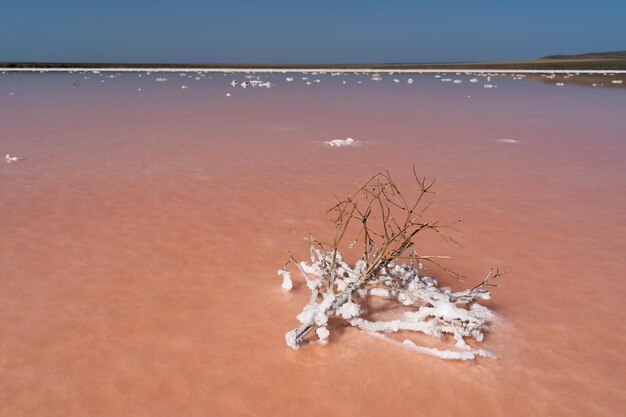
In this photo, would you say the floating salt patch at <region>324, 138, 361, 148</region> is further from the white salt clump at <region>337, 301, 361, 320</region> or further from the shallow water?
the white salt clump at <region>337, 301, 361, 320</region>

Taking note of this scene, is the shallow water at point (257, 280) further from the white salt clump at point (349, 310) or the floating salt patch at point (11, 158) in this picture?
the floating salt patch at point (11, 158)

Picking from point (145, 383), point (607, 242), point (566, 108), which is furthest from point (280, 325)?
point (566, 108)

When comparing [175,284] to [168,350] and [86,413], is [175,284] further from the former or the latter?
[86,413]

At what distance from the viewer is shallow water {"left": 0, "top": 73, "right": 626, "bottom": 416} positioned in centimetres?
292

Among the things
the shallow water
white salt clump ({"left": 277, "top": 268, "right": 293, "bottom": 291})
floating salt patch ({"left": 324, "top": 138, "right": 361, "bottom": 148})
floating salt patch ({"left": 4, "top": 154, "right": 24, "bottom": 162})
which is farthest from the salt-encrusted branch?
floating salt patch ({"left": 324, "top": 138, "right": 361, "bottom": 148})

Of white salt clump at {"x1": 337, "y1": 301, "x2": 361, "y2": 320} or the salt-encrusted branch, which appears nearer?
the salt-encrusted branch

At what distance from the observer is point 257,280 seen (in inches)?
171

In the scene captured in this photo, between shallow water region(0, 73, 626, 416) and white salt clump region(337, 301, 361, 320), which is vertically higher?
white salt clump region(337, 301, 361, 320)

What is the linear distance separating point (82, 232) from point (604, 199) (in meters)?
6.67

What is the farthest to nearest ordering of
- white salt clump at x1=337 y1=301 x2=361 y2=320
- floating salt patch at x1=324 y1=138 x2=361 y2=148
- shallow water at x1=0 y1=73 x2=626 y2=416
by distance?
floating salt patch at x1=324 y1=138 x2=361 y2=148
white salt clump at x1=337 y1=301 x2=361 y2=320
shallow water at x1=0 y1=73 x2=626 y2=416

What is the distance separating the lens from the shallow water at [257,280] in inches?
115

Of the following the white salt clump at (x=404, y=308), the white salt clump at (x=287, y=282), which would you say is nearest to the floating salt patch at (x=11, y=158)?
the white salt clump at (x=287, y=282)

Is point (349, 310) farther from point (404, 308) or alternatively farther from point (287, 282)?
point (287, 282)

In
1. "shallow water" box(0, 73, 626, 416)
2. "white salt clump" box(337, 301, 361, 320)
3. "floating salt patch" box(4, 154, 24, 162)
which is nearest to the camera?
"shallow water" box(0, 73, 626, 416)
